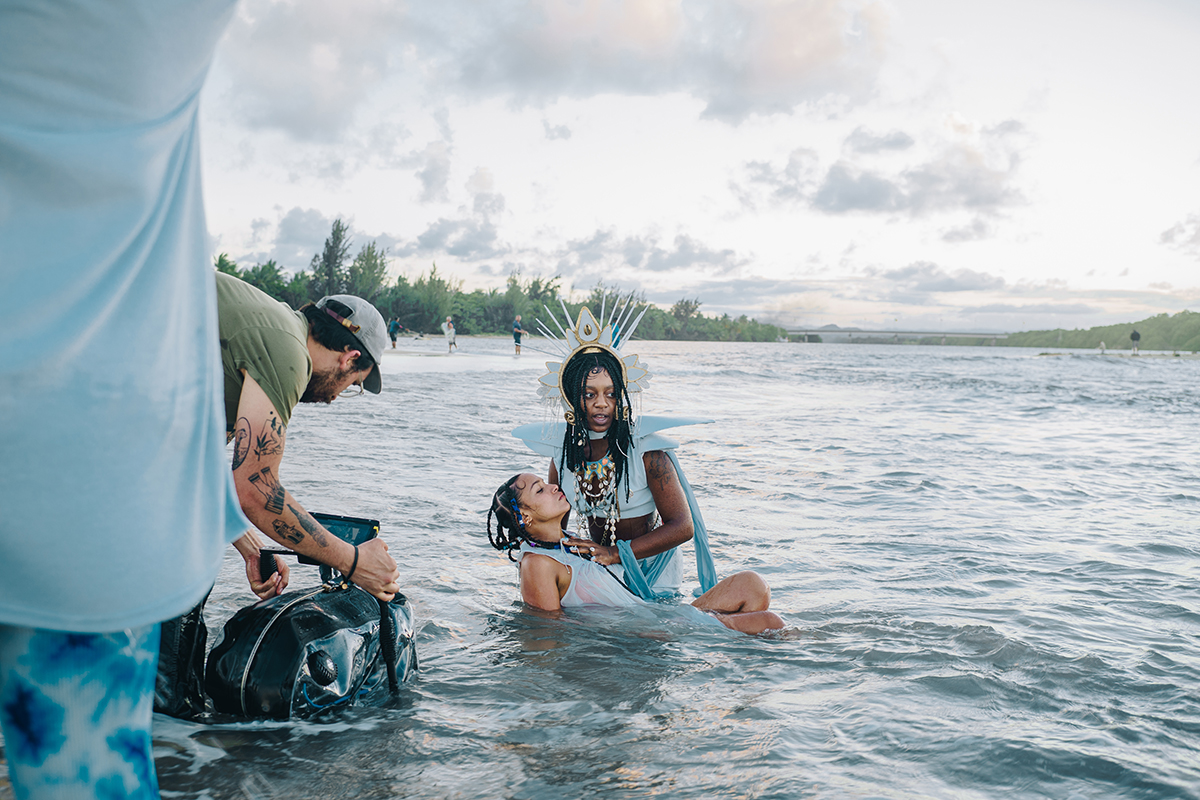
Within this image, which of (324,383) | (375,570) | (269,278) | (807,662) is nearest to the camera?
(375,570)

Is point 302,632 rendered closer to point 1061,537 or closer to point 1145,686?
point 1145,686

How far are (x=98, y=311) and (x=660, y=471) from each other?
3707 mm

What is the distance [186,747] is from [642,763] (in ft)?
5.30

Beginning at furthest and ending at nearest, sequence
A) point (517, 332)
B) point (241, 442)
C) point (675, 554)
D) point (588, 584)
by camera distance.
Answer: point (517, 332)
point (675, 554)
point (588, 584)
point (241, 442)

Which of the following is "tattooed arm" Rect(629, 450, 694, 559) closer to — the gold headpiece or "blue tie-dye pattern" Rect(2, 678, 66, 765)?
the gold headpiece

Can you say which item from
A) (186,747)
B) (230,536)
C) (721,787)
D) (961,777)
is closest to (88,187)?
(230,536)

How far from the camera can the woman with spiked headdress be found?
472 cm

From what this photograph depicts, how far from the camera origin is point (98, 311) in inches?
49.1

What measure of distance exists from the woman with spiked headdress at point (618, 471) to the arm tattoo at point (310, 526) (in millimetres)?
2138

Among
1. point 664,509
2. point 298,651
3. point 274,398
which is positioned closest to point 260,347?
point 274,398

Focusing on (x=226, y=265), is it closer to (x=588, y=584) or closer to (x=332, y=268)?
(x=332, y=268)

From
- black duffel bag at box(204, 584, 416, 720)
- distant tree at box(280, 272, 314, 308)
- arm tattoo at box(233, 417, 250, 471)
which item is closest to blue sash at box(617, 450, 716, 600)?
black duffel bag at box(204, 584, 416, 720)

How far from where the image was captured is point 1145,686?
12.5ft

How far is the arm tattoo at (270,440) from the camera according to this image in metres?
2.52
